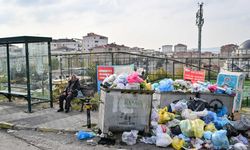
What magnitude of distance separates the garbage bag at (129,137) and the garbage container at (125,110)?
0.18 m

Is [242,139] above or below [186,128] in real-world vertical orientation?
below

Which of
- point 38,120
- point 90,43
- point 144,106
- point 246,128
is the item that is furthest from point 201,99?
point 90,43

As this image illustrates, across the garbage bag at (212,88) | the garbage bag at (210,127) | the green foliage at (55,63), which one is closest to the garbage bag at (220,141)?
the garbage bag at (210,127)

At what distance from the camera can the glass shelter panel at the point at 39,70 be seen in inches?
354

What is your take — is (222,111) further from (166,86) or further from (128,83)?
(128,83)

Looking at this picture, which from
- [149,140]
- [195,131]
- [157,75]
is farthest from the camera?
[157,75]

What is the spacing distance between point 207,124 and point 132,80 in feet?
6.81

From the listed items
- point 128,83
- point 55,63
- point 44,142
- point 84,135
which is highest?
point 55,63

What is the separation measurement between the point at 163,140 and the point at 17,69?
21.5 ft

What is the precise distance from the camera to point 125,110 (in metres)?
6.07

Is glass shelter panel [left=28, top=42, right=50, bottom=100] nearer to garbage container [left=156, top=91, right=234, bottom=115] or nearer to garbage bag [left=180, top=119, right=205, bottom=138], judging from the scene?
garbage container [left=156, top=91, right=234, bottom=115]

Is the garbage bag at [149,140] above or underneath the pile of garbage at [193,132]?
underneath

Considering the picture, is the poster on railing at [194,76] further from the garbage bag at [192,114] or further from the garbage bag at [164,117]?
the garbage bag at [164,117]

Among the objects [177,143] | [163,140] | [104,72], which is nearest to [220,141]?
[177,143]
